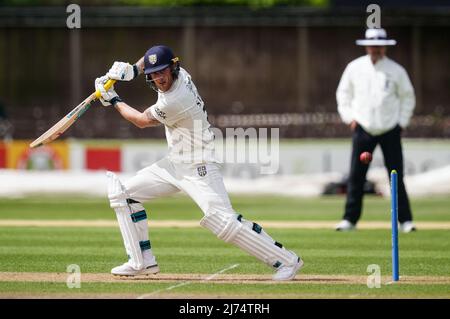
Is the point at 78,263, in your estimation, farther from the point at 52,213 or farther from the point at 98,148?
the point at 98,148

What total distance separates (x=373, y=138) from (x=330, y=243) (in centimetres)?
171

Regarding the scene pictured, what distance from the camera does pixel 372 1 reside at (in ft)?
83.0

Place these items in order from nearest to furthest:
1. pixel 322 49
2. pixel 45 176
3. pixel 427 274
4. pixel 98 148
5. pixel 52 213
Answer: pixel 427 274 < pixel 52 213 < pixel 45 176 < pixel 98 148 < pixel 322 49

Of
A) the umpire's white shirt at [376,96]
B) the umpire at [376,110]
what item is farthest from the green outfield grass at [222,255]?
the umpire's white shirt at [376,96]

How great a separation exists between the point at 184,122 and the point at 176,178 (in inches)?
19.2

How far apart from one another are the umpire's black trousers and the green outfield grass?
1.22 feet

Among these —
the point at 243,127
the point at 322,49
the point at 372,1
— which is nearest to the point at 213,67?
the point at 322,49

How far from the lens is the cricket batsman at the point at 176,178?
388 inches

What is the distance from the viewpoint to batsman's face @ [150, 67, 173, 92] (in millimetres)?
9906

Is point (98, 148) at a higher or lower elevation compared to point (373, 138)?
lower

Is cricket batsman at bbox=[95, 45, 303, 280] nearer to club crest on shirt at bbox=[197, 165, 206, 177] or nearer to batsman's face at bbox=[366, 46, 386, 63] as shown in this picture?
club crest on shirt at bbox=[197, 165, 206, 177]

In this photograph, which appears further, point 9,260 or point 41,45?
point 41,45

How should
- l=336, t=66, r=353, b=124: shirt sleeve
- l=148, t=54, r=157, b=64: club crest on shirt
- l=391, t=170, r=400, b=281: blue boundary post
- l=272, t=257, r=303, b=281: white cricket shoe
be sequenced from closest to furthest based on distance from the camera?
l=391, t=170, r=400, b=281: blue boundary post, l=148, t=54, r=157, b=64: club crest on shirt, l=272, t=257, r=303, b=281: white cricket shoe, l=336, t=66, r=353, b=124: shirt sleeve

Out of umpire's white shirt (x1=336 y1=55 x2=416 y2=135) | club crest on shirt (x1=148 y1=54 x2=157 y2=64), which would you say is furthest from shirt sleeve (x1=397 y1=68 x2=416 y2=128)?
club crest on shirt (x1=148 y1=54 x2=157 y2=64)
